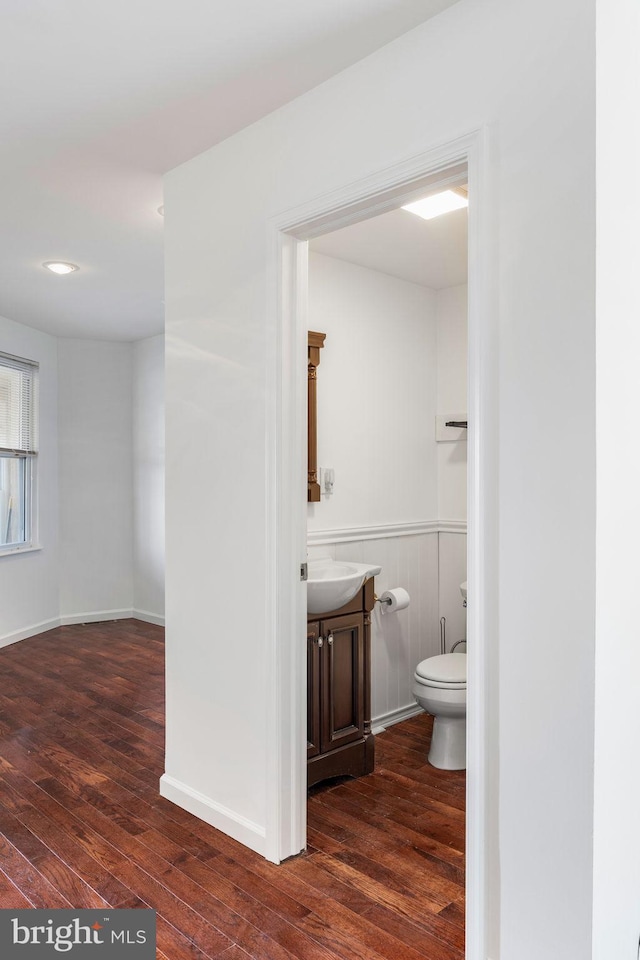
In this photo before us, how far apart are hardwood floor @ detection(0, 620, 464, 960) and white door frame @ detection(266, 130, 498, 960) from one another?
0.20 m

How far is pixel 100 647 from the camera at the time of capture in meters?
5.31

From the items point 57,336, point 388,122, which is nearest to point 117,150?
point 388,122

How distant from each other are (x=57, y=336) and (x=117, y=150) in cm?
374

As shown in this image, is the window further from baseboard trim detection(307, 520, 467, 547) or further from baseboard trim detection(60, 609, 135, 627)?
baseboard trim detection(307, 520, 467, 547)

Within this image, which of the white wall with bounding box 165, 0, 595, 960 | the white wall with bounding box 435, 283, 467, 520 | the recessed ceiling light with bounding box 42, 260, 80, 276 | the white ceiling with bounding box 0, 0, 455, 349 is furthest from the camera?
the recessed ceiling light with bounding box 42, 260, 80, 276

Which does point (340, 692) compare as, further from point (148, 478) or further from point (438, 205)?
point (148, 478)

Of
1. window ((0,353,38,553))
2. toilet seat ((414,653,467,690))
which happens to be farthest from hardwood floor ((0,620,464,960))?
window ((0,353,38,553))

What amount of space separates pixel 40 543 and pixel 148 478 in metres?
1.04

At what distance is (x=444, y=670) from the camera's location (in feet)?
10.3

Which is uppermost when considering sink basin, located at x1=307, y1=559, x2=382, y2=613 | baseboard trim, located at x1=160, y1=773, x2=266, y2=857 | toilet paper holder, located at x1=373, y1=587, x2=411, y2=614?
sink basin, located at x1=307, y1=559, x2=382, y2=613

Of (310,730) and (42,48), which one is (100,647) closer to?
(310,730)

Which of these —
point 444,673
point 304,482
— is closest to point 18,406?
point 304,482

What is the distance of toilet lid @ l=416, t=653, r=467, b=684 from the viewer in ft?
10.0

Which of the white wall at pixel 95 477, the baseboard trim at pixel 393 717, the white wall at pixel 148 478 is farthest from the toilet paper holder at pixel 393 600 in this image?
the white wall at pixel 95 477
